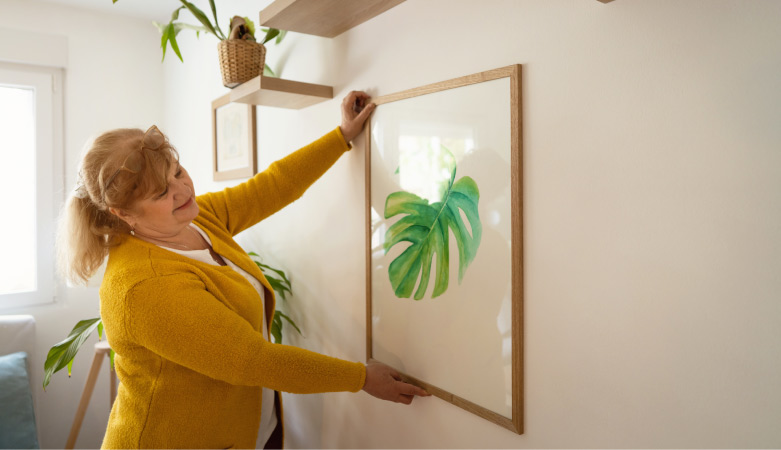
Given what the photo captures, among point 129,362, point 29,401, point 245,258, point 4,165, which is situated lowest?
point 29,401

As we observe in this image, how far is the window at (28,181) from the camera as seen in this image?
2438 millimetres

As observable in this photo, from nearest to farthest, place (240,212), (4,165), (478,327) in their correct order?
(478,327)
(240,212)
(4,165)

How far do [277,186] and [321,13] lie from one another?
1.49 ft

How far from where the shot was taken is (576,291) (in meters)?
0.82

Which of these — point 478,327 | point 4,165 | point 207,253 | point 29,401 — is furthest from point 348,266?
point 4,165

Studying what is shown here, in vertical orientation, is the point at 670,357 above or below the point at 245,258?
below

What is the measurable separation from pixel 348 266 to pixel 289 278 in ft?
1.28

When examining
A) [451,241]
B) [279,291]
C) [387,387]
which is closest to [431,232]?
[451,241]

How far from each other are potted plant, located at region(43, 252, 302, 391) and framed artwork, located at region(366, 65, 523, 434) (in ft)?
1.52

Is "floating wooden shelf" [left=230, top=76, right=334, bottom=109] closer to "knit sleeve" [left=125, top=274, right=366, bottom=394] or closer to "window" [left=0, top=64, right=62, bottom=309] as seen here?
"knit sleeve" [left=125, top=274, right=366, bottom=394]

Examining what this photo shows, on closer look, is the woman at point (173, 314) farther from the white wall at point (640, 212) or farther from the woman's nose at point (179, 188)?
the white wall at point (640, 212)

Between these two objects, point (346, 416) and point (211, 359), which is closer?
point (211, 359)

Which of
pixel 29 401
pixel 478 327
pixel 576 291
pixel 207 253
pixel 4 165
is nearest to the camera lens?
pixel 576 291

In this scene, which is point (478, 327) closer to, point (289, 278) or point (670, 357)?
point (670, 357)
